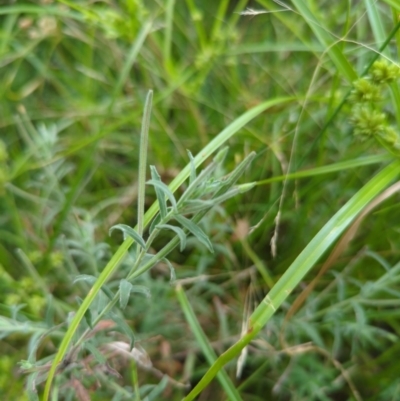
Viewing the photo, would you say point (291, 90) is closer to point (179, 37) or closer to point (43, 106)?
point (179, 37)

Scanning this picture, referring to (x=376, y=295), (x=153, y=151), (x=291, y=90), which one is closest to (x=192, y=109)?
(x=153, y=151)

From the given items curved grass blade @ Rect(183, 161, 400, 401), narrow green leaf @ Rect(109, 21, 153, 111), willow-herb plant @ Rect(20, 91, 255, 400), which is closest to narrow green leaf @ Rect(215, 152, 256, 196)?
willow-herb plant @ Rect(20, 91, 255, 400)

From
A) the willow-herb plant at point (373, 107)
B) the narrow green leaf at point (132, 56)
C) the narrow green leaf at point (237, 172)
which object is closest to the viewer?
the narrow green leaf at point (237, 172)

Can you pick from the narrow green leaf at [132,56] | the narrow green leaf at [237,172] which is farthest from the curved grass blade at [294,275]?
the narrow green leaf at [132,56]

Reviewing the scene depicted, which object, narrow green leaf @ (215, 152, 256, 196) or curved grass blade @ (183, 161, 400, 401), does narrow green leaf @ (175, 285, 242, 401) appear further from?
narrow green leaf @ (215, 152, 256, 196)

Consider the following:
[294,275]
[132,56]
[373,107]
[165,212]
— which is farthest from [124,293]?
[132,56]

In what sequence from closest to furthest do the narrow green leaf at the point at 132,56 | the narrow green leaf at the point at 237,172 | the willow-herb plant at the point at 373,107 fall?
the narrow green leaf at the point at 237,172 → the willow-herb plant at the point at 373,107 → the narrow green leaf at the point at 132,56

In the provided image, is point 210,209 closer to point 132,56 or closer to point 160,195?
point 160,195

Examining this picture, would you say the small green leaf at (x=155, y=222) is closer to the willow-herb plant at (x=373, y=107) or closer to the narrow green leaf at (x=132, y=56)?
the willow-herb plant at (x=373, y=107)
